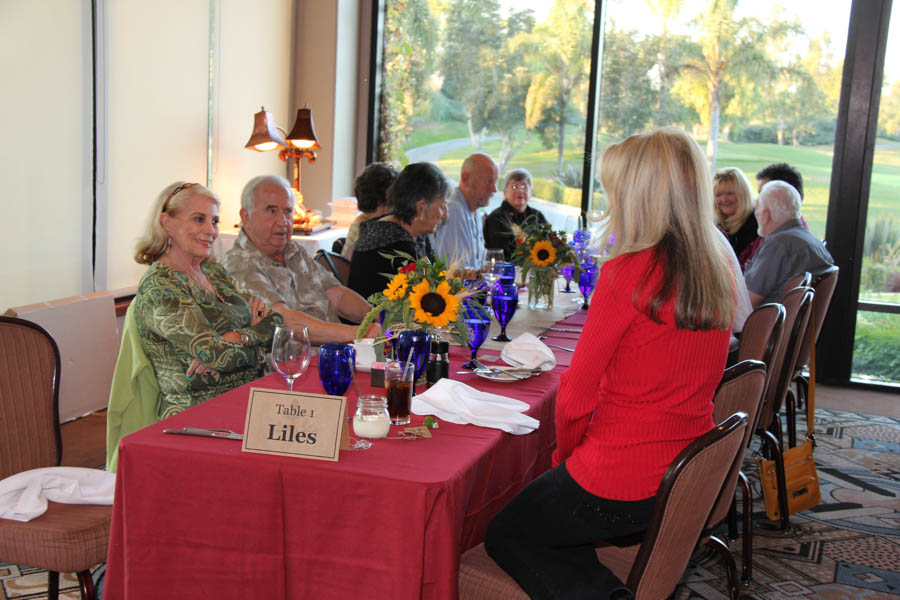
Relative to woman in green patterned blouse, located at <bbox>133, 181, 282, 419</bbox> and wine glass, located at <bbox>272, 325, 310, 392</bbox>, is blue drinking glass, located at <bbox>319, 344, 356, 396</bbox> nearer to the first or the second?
wine glass, located at <bbox>272, 325, 310, 392</bbox>

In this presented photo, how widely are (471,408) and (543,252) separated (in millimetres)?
1717

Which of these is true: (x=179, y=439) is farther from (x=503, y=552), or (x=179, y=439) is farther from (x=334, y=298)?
(x=334, y=298)

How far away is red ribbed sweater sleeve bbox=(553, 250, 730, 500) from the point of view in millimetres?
1646

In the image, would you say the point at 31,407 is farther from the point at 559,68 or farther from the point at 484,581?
the point at 559,68

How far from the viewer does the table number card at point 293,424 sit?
5.16 ft

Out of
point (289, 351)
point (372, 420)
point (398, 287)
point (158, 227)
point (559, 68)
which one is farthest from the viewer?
point (559, 68)

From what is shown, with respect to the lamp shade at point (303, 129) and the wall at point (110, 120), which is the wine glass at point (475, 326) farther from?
the lamp shade at point (303, 129)

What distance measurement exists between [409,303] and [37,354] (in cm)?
102

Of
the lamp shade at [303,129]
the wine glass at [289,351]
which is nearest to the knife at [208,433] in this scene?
the wine glass at [289,351]

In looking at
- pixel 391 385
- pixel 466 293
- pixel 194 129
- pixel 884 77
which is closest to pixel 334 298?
pixel 466 293

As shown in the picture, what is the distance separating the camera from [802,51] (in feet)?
18.4

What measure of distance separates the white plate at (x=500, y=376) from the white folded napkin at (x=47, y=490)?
3.19 feet

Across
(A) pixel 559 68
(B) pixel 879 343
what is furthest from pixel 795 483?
(A) pixel 559 68

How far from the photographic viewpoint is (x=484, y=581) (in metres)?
1.71
